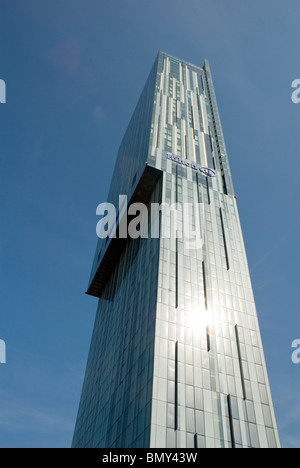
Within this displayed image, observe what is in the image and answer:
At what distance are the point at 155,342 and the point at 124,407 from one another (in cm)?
1138

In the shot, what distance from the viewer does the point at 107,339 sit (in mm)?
74500

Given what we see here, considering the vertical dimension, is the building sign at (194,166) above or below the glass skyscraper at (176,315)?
above

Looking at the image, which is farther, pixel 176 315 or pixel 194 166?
pixel 194 166

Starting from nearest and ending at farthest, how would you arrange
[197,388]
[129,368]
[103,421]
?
[197,388] → [129,368] → [103,421]

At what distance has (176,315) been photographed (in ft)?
167

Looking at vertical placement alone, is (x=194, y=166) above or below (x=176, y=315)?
above

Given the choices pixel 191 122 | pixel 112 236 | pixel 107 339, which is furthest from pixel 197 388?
pixel 191 122

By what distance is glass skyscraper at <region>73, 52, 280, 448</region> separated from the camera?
141 ft

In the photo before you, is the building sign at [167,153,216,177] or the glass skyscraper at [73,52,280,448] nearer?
the glass skyscraper at [73,52,280,448]

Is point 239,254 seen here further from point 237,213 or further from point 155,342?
point 155,342

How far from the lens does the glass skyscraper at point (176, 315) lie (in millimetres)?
43031

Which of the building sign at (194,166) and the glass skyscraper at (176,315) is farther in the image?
the building sign at (194,166)

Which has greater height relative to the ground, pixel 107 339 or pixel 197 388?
pixel 107 339

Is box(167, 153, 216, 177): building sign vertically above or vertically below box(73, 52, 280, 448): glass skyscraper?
above
